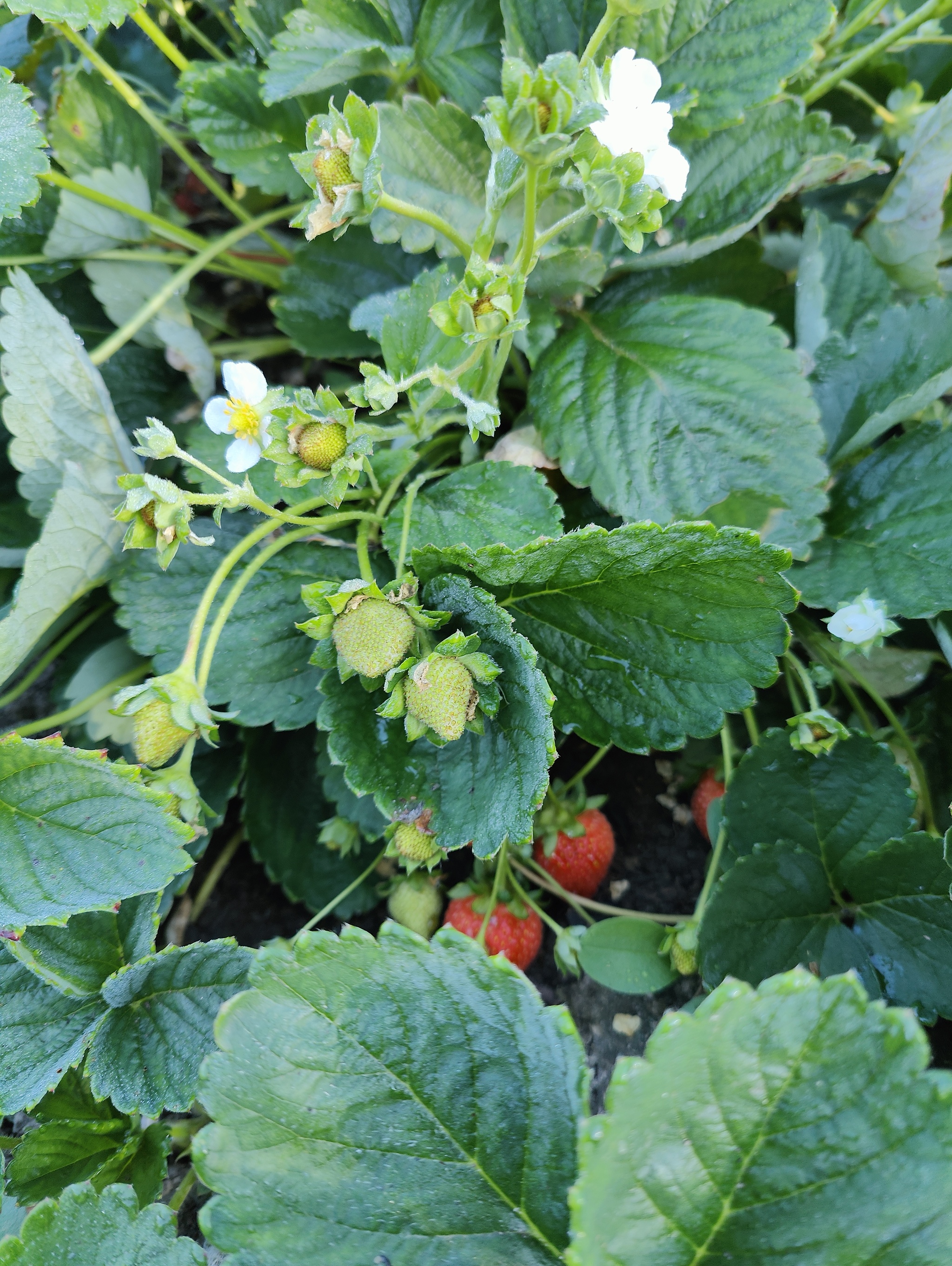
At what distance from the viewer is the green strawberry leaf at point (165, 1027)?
2.42ft

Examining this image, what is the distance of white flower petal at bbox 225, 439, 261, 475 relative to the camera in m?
0.75

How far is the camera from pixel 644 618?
2.36 feet

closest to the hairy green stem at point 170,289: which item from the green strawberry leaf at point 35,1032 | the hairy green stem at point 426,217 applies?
the hairy green stem at point 426,217

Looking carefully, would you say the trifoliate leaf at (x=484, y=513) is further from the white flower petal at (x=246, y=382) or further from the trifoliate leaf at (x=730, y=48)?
the trifoliate leaf at (x=730, y=48)

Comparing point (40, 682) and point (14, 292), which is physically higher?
point (14, 292)

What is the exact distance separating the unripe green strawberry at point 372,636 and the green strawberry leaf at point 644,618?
0.22 feet

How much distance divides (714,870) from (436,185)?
698mm

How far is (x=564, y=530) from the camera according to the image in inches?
35.1

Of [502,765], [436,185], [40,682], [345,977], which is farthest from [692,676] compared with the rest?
[40,682]

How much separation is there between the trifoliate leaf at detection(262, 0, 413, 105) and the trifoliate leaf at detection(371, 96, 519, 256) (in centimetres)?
6

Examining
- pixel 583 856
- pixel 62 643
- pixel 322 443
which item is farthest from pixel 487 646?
pixel 62 643

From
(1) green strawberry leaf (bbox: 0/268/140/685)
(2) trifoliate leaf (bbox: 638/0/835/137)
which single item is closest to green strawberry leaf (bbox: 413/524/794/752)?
(1) green strawberry leaf (bbox: 0/268/140/685)

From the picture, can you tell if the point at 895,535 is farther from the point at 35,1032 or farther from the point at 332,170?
the point at 35,1032

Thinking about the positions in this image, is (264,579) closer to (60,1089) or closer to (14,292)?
(14,292)
